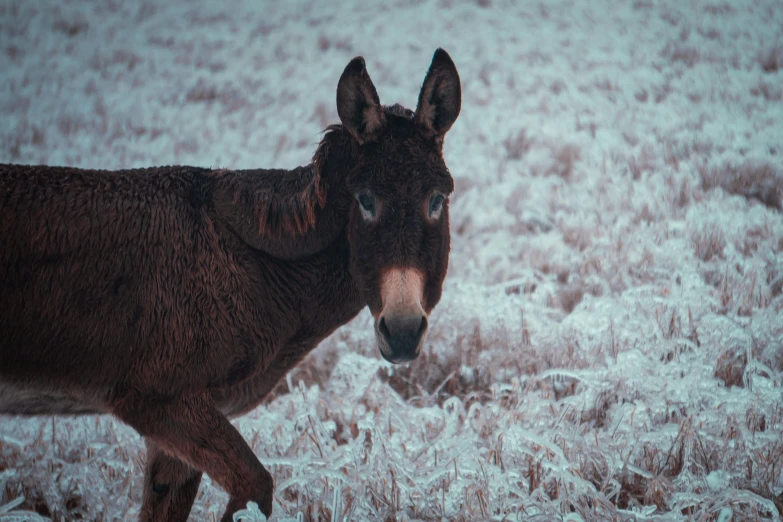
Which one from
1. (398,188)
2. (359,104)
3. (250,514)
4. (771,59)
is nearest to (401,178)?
(398,188)

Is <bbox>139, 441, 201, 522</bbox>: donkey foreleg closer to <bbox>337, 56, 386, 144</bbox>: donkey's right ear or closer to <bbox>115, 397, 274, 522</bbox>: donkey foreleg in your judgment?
<bbox>115, 397, 274, 522</bbox>: donkey foreleg

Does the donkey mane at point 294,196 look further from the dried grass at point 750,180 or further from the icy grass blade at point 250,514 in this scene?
the dried grass at point 750,180

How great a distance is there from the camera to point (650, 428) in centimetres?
385

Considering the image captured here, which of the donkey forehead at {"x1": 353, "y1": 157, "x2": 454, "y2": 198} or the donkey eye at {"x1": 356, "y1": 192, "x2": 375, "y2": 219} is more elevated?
the donkey forehead at {"x1": 353, "y1": 157, "x2": 454, "y2": 198}

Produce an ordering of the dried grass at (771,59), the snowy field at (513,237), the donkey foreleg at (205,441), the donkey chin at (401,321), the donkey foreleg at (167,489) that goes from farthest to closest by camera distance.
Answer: the dried grass at (771,59), the snowy field at (513,237), the donkey foreleg at (167,489), the donkey foreleg at (205,441), the donkey chin at (401,321)

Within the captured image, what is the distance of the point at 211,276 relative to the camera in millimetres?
3025

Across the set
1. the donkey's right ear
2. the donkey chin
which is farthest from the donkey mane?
the donkey chin

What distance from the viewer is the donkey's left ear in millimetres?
3078

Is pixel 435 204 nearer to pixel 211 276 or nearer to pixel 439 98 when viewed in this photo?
pixel 439 98

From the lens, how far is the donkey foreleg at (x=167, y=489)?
3256mm

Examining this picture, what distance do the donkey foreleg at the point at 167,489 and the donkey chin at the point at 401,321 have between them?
1.30m

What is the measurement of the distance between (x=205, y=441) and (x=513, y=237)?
494 cm

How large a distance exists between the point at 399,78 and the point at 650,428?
7.45m

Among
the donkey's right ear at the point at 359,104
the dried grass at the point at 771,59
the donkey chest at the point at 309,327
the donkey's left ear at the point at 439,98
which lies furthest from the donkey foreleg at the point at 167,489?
the dried grass at the point at 771,59
